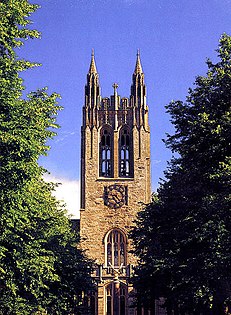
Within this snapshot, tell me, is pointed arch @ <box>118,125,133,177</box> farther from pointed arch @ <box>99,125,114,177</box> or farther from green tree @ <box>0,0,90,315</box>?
green tree @ <box>0,0,90,315</box>

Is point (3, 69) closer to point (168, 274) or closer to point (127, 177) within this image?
point (168, 274)

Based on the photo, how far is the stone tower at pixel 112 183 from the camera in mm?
52438

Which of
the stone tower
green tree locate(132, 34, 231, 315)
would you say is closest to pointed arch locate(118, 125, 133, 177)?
the stone tower

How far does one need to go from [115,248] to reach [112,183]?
6.69m

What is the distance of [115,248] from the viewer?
54.2 m

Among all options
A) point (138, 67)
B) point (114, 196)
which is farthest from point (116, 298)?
point (138, 67)

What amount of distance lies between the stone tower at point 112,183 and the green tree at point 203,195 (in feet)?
89.9

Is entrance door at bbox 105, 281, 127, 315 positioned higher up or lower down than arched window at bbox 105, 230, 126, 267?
lower down

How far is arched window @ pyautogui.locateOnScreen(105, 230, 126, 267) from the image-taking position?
176ft

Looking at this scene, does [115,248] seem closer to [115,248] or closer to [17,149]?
[115,248]

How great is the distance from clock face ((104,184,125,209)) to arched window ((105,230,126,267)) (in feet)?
9.07

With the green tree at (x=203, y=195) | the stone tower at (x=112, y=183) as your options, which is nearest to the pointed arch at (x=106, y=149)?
the stone tower at (x=112, y=183)

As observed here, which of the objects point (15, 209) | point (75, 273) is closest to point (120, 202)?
point (75, 273)

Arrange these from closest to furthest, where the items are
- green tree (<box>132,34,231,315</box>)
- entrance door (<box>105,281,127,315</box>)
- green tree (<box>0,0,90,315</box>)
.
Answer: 1. green tree (<box>0,0,90,315</box>)
2. green tree (<box>132,34,231,315</box>)
3. entrance door (<box>105,281,127,315</box>)
